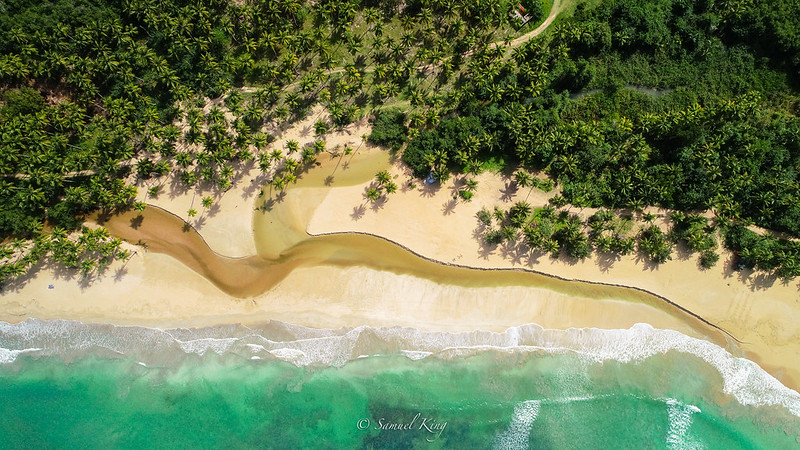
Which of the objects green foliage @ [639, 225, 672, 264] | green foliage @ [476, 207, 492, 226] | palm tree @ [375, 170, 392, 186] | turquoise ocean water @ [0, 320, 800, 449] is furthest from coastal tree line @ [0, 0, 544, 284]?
green foliage @ [639, 225, 672, 264]

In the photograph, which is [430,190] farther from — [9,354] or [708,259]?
[9,354]

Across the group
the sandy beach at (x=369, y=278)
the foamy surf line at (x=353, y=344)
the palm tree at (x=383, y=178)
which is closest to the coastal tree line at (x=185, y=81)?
the sandy beach at (x=369, y=278)

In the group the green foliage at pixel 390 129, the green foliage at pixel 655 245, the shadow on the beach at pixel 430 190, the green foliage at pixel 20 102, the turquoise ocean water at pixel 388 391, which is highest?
the green foliage at pixel 20 102

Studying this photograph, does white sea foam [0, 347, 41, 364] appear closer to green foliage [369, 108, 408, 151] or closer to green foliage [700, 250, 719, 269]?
green foliage [369, 108, 408, 151]

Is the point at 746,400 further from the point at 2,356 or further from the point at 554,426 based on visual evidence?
the point at 2,356

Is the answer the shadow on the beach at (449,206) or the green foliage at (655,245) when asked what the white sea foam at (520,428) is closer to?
the green foliage at (655,245)

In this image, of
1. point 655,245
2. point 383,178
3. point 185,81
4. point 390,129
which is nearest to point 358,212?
point 383,178
